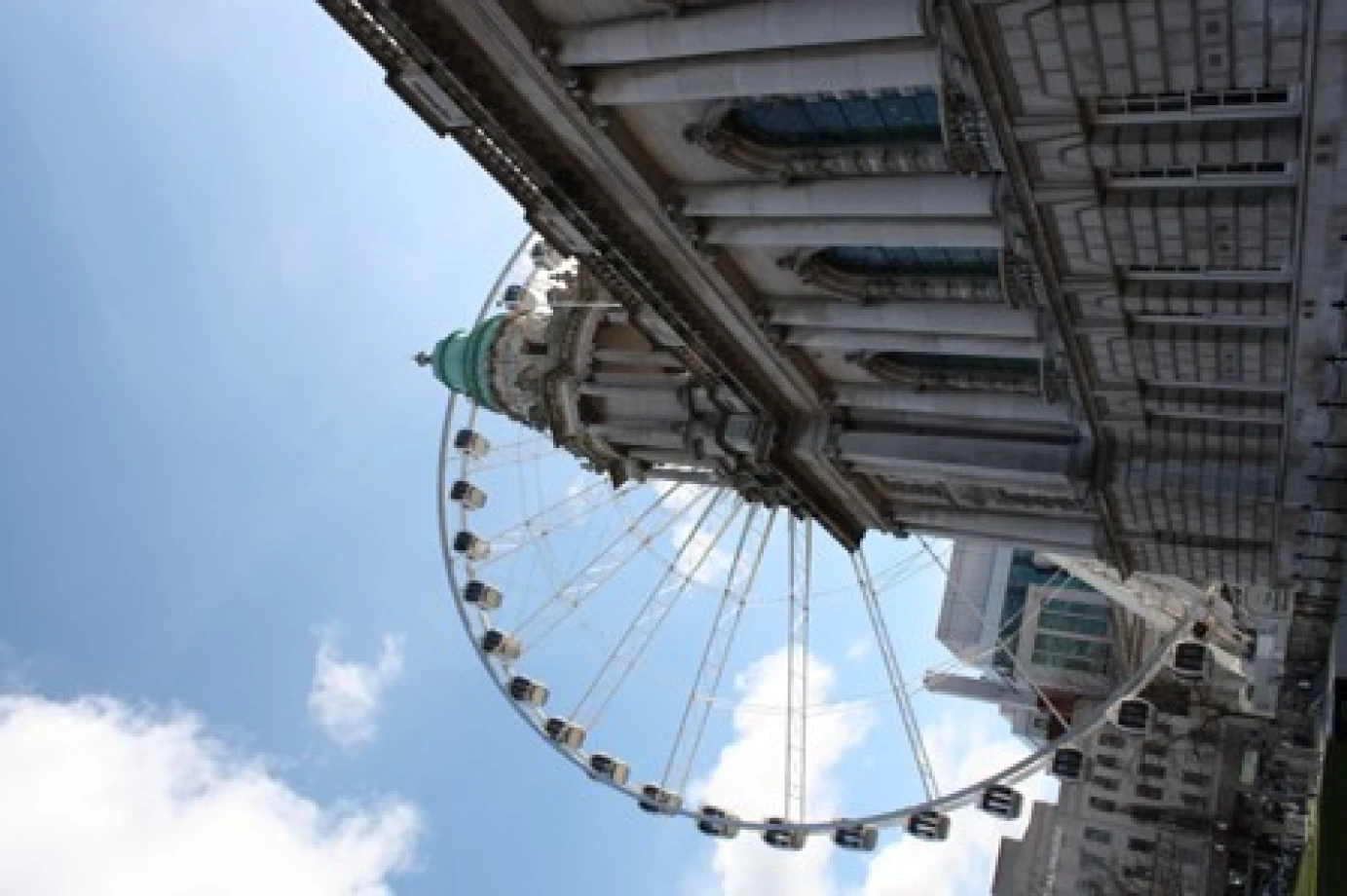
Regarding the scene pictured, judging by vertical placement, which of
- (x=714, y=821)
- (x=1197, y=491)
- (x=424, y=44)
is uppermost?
(x=424, y=44)

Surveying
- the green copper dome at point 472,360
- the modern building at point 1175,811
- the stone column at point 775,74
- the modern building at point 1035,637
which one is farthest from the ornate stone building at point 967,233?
the modern building at point 1035,637

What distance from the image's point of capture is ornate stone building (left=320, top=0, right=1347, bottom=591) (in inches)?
968

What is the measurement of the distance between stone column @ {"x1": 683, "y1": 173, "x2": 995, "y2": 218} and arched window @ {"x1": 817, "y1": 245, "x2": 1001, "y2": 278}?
10.6 ft

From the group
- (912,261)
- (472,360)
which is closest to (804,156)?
(912,261)

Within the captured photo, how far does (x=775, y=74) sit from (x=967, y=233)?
21.6 ft

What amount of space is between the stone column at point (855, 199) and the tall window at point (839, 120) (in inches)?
40.3

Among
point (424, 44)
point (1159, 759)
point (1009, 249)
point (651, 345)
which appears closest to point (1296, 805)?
point (1159, 759)

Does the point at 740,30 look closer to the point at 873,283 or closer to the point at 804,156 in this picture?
the point at 804,156

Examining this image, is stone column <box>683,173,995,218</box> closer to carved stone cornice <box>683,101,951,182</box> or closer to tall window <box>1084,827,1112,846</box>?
carved stone cornice <box>683,101,951,182</box>

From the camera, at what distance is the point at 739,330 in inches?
1656

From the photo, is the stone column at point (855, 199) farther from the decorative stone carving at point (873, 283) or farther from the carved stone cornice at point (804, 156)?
the decorative stone carving at point (873, 283)

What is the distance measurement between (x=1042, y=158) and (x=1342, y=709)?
14.1 meters

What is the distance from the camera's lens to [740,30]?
90.1ft

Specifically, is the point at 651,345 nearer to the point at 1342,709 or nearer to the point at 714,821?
the point at 714,821
